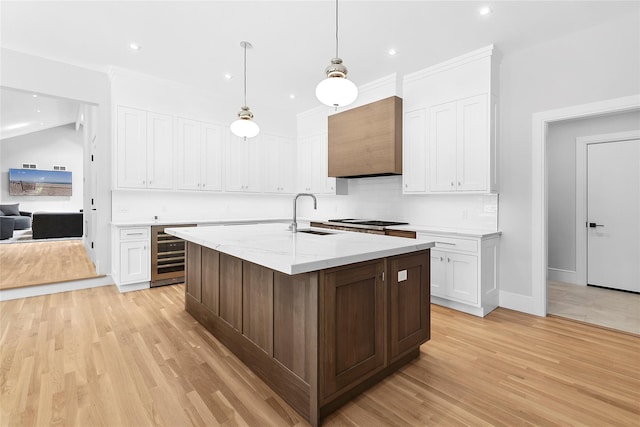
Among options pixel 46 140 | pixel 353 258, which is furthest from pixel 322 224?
pixel 46 140

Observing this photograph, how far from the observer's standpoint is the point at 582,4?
2.67 metres

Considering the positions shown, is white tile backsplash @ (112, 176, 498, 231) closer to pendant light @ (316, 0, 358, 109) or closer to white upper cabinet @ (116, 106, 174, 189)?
white upper cabinet @ (116, 106, 174, 189)

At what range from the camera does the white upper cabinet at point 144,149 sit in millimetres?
4320

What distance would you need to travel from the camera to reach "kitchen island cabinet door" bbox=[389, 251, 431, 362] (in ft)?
6.84

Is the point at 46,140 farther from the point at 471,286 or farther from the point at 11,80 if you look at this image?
the point at 471,286

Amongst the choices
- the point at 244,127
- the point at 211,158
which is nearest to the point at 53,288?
the point at 211,158

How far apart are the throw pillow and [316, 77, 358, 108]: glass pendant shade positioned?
1235 cm

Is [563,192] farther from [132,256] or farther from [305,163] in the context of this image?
[132,256]

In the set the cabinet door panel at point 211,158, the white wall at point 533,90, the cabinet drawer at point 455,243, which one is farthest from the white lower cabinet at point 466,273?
the cabinet door panel at point 211,158

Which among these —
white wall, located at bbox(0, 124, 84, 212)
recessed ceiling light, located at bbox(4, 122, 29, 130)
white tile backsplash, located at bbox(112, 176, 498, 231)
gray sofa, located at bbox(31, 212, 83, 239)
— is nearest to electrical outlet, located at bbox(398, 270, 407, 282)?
white tile backsplash, located at bbox(112, 176, 498, 231)

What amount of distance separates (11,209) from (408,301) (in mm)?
12947

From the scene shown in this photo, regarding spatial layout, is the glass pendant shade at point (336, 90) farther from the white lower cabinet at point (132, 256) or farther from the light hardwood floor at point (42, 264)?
the light hardwood floor at point (42, 264)

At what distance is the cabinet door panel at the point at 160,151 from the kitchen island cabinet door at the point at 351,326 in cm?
395

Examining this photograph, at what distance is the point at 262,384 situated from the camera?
204 cm
